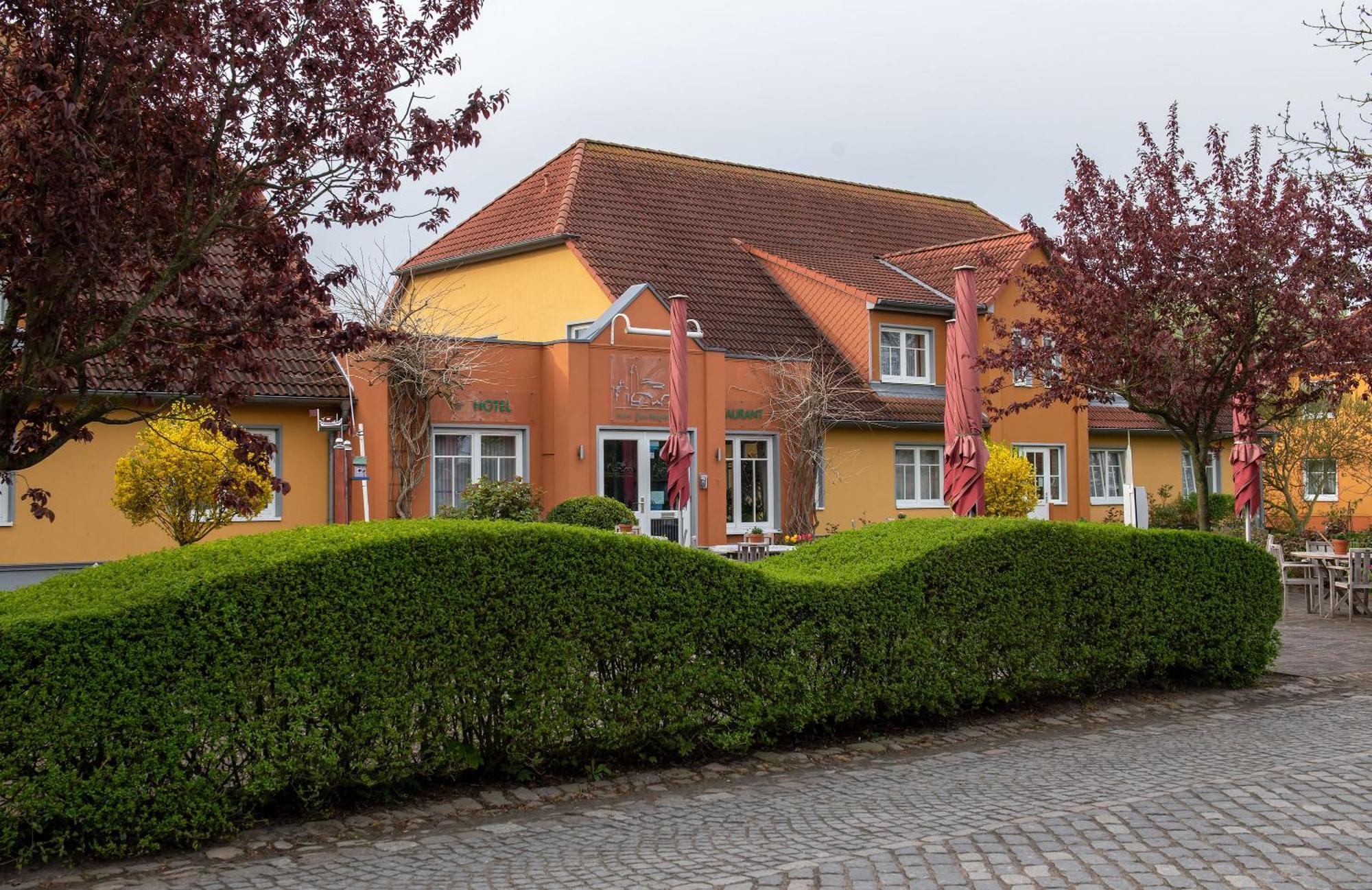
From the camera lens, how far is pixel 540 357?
23672 mm

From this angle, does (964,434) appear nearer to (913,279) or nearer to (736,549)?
A: (736,549)

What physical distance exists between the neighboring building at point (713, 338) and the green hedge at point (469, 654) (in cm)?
1293

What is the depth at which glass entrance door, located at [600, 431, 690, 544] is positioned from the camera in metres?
23.6

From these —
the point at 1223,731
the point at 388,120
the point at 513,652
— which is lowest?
the point at 1223,731

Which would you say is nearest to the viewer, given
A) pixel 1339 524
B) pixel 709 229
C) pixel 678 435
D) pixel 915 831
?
pixel 915 831

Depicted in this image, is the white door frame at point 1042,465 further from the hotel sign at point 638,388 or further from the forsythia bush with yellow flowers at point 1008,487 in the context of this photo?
the hotel sign at point 638,388

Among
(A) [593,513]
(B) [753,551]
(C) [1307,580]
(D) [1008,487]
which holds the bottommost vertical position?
(C) [1307,580]

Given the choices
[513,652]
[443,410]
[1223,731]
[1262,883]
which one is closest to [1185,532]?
[1223,731]

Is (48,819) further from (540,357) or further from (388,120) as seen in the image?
(540,357)

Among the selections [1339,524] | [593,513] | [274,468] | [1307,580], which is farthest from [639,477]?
[1339,524]

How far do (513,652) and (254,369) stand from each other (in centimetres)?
215

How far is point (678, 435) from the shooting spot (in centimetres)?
1952

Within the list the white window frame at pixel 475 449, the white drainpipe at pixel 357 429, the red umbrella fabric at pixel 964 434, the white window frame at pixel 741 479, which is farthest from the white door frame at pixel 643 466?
the red umbrella fabric at pixel 964 434

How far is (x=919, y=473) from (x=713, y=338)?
19.8 ft
